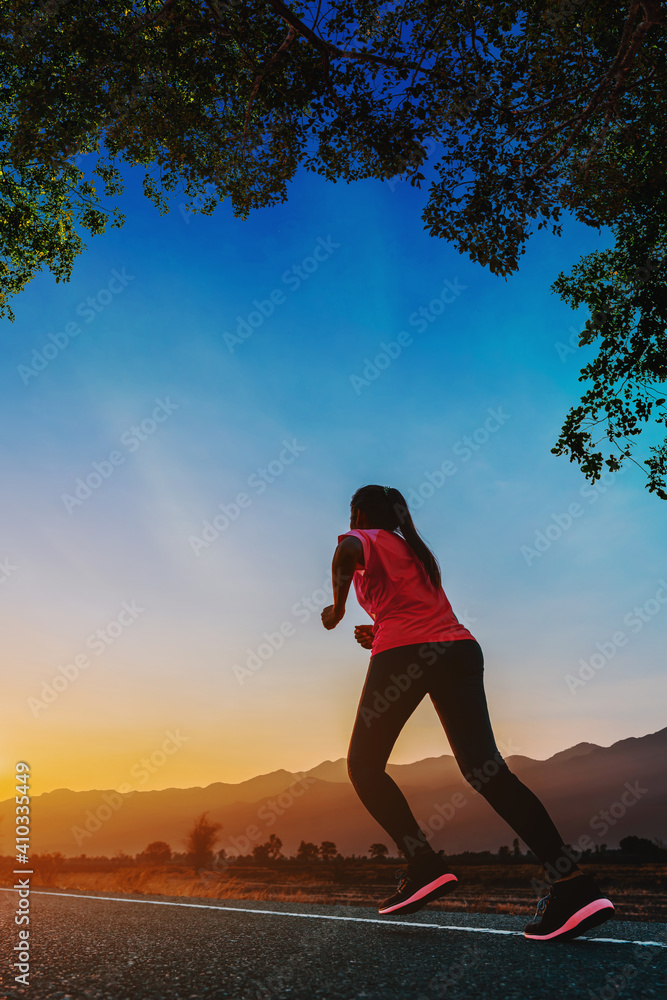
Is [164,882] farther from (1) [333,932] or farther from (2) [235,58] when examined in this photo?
(2) [235,58]

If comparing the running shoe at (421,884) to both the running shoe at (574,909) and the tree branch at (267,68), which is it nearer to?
the running shoe at (574,909)

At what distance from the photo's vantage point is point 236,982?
2.38 metres

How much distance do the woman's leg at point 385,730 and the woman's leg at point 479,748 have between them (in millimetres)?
118

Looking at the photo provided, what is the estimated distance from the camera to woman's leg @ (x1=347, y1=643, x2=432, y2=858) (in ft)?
11.2

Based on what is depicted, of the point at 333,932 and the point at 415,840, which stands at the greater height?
the point at 415,840

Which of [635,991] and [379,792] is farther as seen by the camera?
[379,792]

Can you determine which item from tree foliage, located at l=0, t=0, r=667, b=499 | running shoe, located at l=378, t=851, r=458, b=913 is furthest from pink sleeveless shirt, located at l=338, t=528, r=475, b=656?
tree foliage, located at l=0, t=0, r=667, b=499

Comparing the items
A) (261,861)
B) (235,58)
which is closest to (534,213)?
(235,58)

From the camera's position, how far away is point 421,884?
322 centimetres

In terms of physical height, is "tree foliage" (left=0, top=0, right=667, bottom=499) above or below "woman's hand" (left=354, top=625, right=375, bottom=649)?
above

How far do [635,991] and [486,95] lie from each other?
9191mm

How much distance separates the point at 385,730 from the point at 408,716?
0.14m

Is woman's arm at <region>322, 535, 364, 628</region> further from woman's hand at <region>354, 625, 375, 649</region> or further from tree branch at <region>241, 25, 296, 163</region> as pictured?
tree branch at <region>241, 25, 296, 163</region>

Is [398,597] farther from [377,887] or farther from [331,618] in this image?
[377,887]
